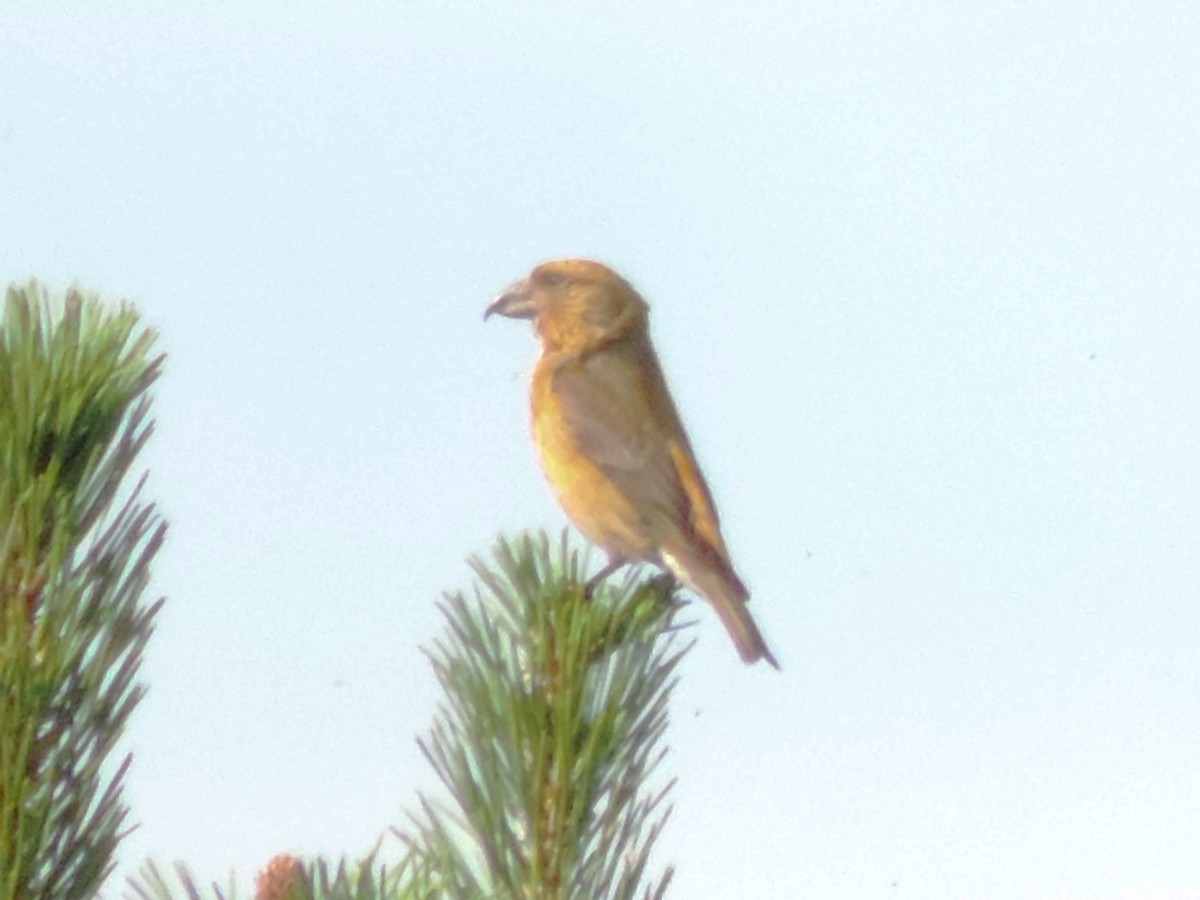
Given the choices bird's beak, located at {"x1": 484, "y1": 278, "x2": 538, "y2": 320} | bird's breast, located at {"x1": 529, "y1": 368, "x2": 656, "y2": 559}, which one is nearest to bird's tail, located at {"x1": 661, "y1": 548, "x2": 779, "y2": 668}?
bird's breast, located at {"x1": 529, "y1": 368, "x2": 656, "y2": 559}

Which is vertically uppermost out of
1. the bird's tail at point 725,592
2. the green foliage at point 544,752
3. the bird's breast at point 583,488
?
the bird's breast at point 583,488

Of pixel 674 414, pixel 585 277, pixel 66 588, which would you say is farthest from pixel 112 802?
pixel 585 277

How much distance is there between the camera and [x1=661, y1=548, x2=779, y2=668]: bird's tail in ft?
16.9

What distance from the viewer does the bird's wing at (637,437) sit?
19.1 feet

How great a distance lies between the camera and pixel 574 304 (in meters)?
7.07

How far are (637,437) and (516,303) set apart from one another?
1297 mm

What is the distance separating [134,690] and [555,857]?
1.93ft

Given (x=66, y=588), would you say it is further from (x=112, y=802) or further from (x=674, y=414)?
(x=674, y=414)

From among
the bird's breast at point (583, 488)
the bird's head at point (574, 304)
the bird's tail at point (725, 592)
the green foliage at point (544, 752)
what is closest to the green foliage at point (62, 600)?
the green foliage at point (544, 752)

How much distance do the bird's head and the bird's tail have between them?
5.21ft

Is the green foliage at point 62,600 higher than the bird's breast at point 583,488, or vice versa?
the bird's breast at point 583,488

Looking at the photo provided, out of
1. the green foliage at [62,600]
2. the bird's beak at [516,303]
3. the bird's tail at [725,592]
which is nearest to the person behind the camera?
the green foliage at [62,600]

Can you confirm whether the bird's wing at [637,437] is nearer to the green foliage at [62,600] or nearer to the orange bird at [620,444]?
the orange bird at [620,444]

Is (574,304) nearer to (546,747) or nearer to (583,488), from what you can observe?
(583,488)
